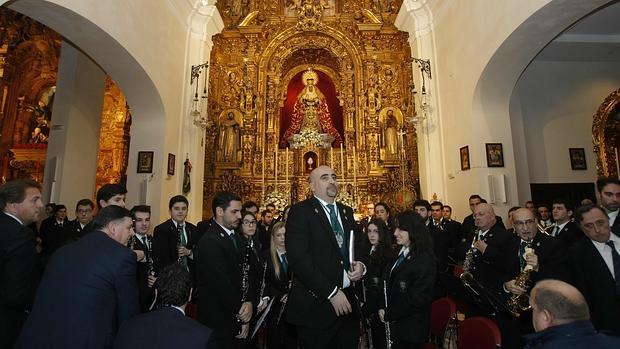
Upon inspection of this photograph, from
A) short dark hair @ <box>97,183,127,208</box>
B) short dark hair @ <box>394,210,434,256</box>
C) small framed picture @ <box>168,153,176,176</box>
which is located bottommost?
short dark hair @ <box>394,210,434,256</box>

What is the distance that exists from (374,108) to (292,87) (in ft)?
11.9

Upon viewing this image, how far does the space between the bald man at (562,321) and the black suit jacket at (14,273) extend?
2.97 metres

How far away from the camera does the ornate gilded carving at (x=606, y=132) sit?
30.8 ft

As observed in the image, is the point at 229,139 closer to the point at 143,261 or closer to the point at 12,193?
the point at 143,261

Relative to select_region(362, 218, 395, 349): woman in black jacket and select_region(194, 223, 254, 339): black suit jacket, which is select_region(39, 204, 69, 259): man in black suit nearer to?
select_region(194, 223, 254, 339): black suit jacket

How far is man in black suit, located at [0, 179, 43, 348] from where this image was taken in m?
2.38

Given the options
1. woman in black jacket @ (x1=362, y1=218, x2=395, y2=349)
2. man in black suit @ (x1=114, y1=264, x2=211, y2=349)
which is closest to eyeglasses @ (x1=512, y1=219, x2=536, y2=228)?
woman in black jacket @ (x1=362, y1=218, x2=395, y2=349)

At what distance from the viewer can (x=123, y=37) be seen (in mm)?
6625

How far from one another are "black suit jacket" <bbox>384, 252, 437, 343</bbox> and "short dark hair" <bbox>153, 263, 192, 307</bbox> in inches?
65.3

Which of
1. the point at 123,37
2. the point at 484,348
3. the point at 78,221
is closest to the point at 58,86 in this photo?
the point at 123,37

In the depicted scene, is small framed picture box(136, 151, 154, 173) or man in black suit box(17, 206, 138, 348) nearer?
man in black suit box(17, 206, 138, 348)

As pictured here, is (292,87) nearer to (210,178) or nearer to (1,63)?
(210,178)

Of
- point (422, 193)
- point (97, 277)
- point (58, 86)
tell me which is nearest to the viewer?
point (97, 277)

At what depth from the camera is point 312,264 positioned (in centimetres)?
254
